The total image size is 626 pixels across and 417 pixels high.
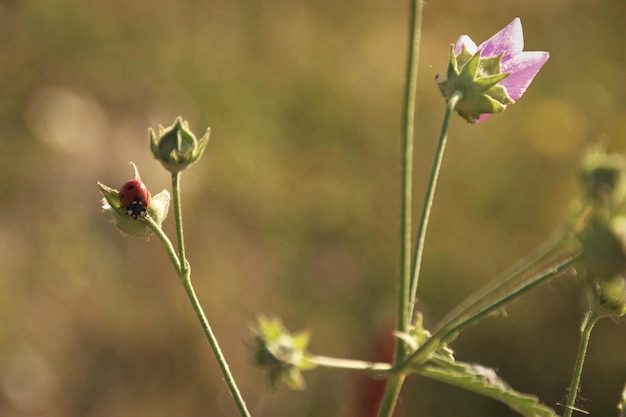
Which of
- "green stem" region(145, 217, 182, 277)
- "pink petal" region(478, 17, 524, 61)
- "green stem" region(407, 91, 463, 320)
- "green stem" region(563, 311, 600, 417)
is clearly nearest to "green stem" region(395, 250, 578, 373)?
"green stem" region(407, 91, 463, 320)

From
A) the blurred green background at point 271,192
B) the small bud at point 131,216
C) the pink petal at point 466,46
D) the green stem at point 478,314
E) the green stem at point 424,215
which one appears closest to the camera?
the green stem at point 478,314

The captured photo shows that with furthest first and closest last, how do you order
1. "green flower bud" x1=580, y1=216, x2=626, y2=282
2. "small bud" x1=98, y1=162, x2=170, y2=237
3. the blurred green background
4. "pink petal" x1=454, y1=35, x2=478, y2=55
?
1. the blurred green background
2. "pink petal" x1=454, y1=35, x2=478, y2=55
3. "small bud" x1=98, y1=162, x2=170, y2=237
4. "green flower bud" x1=580, y1=216, x2=626, y2=282

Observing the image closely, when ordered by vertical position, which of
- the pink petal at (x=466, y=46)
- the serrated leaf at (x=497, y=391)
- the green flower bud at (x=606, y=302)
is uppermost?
the pink petal at (x=466, y=46)

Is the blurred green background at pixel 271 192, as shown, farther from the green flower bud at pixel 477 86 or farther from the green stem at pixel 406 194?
the green stem at pixel 406 194

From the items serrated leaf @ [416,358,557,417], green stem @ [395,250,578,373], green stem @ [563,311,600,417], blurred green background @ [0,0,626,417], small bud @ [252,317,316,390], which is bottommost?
small bud @ [252,317,316,390]

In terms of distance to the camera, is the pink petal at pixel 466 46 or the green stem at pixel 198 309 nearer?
the green stem at pixel 198 309

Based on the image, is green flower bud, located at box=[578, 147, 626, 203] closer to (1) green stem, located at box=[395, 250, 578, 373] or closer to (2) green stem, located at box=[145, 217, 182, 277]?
(1) green stem, located at box=[395, 250, 578, 373]

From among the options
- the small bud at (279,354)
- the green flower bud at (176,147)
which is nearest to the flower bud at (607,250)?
the small bud at (279,354)

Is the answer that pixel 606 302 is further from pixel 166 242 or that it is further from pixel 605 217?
pixel 166 242
